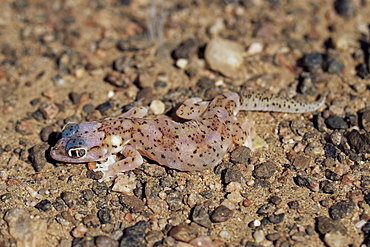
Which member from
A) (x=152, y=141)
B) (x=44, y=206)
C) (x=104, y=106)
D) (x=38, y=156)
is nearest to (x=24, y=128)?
(x=38, y=156)

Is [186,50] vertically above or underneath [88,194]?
above

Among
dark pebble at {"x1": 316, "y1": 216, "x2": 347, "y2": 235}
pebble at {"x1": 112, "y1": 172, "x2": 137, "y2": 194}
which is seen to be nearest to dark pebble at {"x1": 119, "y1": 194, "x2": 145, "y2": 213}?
pebble at {"x1": 112, "y1": 172, "x2": 137, "y2": 194}

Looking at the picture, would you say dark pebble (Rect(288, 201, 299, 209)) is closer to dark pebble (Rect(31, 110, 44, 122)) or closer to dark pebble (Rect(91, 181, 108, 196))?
dark pebble (Rect(91, 181, 108, 196))

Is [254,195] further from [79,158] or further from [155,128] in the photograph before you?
[79,158]

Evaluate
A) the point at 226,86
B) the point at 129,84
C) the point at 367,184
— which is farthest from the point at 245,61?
the point at 367,184

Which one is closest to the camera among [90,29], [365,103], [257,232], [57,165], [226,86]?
[257,232]

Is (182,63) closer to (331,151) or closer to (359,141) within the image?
(331,151)

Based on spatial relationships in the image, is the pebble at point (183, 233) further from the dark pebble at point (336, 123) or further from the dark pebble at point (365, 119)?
the dark pebble at point (365, 119)
